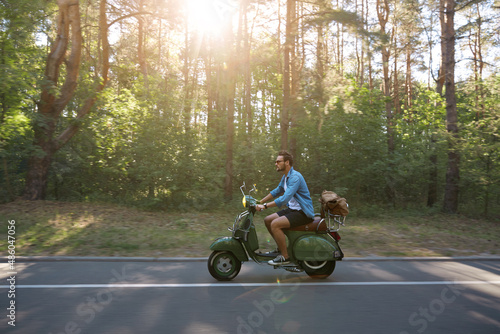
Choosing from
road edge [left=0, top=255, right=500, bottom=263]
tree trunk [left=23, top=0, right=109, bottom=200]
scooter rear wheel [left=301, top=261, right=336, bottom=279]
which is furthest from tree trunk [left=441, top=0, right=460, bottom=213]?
tree trunk [left=23, top=0, right=109, bottom=200]

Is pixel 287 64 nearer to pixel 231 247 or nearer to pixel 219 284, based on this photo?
pixel 231 247

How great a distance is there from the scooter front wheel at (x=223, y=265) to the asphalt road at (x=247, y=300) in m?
0.13

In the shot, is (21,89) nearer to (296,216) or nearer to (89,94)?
(89,94)

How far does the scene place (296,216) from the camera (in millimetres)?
5879

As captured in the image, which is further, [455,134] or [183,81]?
[183,81]

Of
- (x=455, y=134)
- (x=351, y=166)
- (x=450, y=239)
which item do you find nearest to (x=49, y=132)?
(x=351, y=166)

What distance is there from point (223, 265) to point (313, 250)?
1.44 metres

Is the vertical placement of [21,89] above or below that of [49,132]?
above

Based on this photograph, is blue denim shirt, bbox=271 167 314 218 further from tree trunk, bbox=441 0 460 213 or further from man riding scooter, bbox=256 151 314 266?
tree trunk, bbox=441 0 460 213

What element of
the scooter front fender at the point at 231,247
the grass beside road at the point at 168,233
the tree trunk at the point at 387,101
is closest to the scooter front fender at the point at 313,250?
the scooter front fender at the point at 231,247

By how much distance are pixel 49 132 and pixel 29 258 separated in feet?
27.5

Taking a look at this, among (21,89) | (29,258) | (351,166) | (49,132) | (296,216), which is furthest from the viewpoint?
(351,166)

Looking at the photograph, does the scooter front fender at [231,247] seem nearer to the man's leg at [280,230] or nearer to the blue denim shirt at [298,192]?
the man's leg at [280,230]

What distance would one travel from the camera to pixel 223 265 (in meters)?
5.93
